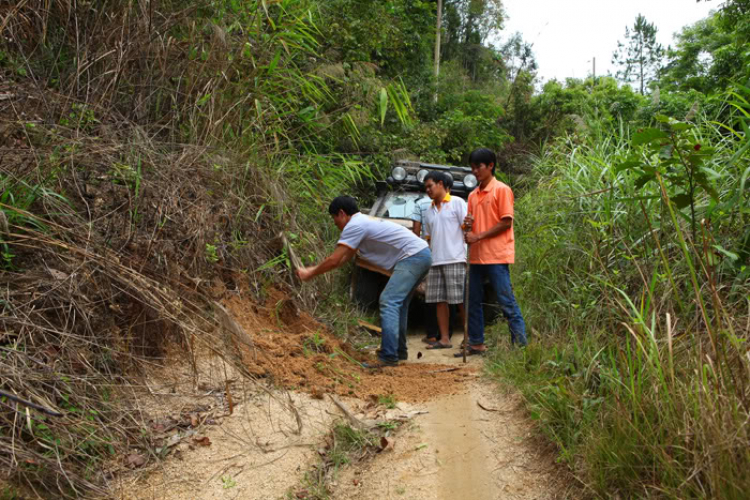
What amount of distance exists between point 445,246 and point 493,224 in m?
0.76

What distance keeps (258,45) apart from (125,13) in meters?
1.12

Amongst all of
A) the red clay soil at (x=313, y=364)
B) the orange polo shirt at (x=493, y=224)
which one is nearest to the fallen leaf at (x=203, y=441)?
the red clay soil at (x=313, y=364)

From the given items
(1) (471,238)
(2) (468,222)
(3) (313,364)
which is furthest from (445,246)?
(3) (313,364)

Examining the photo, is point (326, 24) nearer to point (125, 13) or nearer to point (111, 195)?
point (125, 13)

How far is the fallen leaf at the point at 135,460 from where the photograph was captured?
293 cm

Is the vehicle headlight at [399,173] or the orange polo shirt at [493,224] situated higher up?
the vehicle headlight at [399,173]

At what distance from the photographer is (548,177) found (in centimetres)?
777

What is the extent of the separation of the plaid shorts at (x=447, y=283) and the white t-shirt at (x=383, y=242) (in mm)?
621

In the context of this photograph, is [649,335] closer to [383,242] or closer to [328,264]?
[328,264]

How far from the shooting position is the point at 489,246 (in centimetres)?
490

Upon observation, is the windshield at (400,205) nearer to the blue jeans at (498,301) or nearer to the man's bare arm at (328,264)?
the blue jeans at (498,301)

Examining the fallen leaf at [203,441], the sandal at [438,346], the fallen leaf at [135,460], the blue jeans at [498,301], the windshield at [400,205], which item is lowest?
the sandal at [438,346]

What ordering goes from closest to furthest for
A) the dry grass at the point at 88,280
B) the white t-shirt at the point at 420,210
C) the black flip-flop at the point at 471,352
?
the dry grass at the point at 88,280 < the black flip-flop at the point at 471,352 < the white t-shirt at the point at 420,210

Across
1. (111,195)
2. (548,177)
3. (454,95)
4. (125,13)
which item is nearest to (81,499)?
(111,195)
